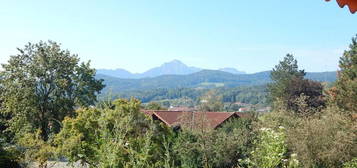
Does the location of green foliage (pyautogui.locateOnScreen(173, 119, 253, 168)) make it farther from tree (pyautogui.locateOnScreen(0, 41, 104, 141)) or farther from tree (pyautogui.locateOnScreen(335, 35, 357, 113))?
tree (pyautogui.locateOnScreen(0, 41, 104, 141))

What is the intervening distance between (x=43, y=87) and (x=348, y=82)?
1615 cm

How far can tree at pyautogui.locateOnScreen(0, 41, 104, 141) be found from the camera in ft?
68.1

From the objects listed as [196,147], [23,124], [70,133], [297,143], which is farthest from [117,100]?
[23,124]

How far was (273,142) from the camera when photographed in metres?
6.00

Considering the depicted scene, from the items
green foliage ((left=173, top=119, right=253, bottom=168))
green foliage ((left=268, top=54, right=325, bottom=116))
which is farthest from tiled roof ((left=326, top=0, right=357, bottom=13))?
green foliage ((left=268, top=54, right=325, bottom=116))

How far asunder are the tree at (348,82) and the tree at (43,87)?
1286 cm

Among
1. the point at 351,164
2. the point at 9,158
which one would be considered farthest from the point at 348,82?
the point at 9,158

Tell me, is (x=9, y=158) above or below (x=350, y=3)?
below

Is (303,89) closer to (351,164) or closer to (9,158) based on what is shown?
(351,164)

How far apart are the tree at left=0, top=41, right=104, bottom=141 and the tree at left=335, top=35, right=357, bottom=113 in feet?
42.2

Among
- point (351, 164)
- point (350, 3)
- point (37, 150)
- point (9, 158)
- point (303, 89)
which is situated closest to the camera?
point (350, 3)

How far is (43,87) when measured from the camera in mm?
21797

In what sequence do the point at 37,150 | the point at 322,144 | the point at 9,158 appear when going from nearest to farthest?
the point at 9,158 → the point at 37,150 → the point at 322,144

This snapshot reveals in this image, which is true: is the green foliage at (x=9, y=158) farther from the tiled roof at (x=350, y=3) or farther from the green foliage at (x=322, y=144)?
the tiled roof at (x=350, y=3)
